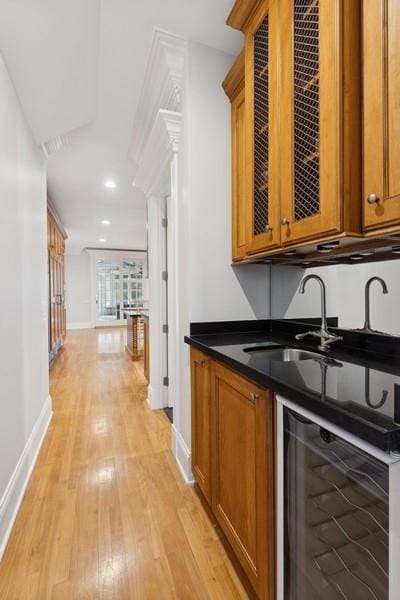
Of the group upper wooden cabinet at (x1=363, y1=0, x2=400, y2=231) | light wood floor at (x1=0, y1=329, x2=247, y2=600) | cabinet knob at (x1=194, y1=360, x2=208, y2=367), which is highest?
upper wooden cabinet at (x1=363, y1=0, x2=400, y2=231)

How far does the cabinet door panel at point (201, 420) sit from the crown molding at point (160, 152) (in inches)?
58.0

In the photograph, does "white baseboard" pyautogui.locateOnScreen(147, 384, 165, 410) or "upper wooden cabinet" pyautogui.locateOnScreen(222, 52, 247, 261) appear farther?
"white baseboard" pyautogui.locateOnScreen(147, 384, 165, 410)

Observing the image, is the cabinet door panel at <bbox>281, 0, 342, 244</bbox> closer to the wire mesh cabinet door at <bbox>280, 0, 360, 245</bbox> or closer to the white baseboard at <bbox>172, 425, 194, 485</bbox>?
the wire mesh cabinet door at <bbox>280, 0, 360, 245</bbox>

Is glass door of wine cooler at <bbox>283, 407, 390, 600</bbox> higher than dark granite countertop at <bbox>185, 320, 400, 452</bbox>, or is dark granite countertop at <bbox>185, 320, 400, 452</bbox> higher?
dark granite countertop at <bbox>185, 320, 400, 452</bbox>

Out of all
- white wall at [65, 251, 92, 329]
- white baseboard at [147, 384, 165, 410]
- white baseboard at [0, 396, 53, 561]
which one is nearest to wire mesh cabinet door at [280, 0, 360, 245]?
white baseboard at [0, 396, 53, 561]

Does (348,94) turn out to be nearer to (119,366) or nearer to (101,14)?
(101,14)

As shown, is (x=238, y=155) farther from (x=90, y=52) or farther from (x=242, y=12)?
(x=90, y=52)

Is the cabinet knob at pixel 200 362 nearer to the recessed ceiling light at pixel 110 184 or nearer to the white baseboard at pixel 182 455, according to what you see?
the white baseboard at pixel 182 455

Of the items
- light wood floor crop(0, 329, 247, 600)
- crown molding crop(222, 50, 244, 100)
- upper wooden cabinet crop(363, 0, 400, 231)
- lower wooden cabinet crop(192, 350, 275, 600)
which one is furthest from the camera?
crown molding crop(222, 50, 244, 100)

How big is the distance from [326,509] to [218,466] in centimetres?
67

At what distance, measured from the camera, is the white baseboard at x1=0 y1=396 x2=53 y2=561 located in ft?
4.91

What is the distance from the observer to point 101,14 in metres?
1.69

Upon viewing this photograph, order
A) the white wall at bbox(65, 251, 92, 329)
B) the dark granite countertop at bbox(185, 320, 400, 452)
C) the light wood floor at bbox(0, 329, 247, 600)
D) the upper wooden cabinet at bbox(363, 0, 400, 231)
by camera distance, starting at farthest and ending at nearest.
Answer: the white wall at bbox(65, 251, 92, 329) → the light wood floor at bbox(0, 329, 247, 600) → the upper wooden cabinet at bbox(363, 0, 400, 231) → the dark granite countertop at bbox(185, 320, 400, 452)

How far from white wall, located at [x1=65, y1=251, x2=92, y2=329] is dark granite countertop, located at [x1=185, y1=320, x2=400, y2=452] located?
31.5ft
